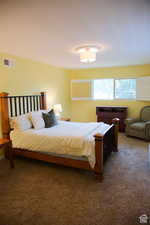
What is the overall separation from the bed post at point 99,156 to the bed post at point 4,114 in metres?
2.04

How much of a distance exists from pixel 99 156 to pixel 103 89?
13.0 feet

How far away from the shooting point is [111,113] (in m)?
5.57

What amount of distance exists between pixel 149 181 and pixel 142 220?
0.89 m

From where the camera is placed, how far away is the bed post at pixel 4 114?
333 cm

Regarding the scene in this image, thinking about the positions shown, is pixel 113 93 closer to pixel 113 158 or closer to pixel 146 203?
pixel 113 158

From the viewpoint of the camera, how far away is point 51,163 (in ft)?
10.8

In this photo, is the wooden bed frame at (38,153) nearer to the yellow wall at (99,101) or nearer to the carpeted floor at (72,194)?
the carpeted floor at (72,194)

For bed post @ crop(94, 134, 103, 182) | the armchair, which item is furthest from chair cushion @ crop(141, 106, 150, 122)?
bed post @ crop(94, 134, 103, 182)

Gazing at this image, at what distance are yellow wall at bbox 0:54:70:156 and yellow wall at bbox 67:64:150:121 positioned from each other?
42cm

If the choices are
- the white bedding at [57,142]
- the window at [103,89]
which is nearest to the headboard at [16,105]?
the white bedding at [57,142]

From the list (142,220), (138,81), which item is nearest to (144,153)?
(142,220)

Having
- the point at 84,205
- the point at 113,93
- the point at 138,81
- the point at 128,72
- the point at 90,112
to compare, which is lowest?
the point at 84,205

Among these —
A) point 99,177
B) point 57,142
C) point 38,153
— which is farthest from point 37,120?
point 99,177

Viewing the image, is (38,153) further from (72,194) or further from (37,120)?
(72,194)
